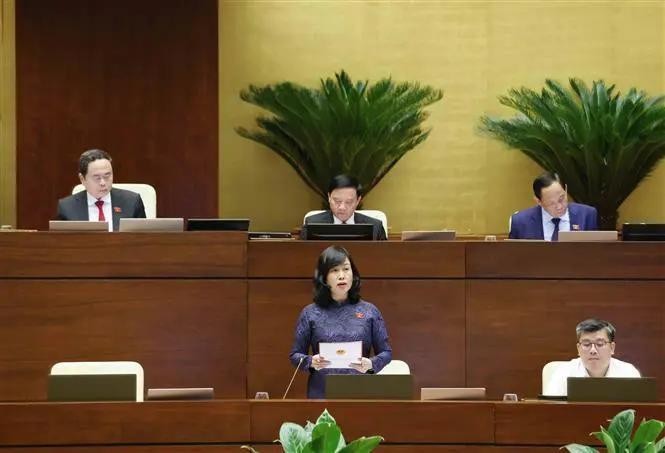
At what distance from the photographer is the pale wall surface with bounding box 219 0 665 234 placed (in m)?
11.8

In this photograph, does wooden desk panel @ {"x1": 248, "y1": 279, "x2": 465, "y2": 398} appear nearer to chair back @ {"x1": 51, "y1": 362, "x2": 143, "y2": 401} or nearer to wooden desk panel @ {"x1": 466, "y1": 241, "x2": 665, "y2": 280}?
wooden desk panel @ {"x1": 466, "y1": 241, "x2": 665, "y2": 280}

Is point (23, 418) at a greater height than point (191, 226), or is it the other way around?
point (191, 226)

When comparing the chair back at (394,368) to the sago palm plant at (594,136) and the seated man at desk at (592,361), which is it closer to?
the seated man at desk at (592,361)

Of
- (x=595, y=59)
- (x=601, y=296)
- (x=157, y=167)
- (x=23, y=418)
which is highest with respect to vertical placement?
(x=595, y=59)

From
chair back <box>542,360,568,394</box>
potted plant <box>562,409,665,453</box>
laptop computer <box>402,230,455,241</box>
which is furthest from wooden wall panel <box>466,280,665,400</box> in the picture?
potted plant <box>562,409,665,453</box>

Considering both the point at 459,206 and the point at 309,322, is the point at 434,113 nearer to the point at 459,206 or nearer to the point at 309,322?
the point at 459,206

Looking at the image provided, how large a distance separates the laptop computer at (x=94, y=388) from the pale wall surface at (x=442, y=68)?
6.07m

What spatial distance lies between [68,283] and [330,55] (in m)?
5.02

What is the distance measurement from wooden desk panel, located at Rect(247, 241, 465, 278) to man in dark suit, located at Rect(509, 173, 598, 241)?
36.8 inches

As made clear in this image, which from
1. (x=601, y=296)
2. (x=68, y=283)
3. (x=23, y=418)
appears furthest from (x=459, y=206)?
(x=23, y=418)

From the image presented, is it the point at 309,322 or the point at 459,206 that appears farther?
the point at 459,206

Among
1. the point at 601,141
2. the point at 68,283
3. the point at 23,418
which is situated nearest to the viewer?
the point at 23,418

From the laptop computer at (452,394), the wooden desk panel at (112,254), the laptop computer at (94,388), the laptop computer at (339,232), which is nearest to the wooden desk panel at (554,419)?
the laptop computer at (452,394)

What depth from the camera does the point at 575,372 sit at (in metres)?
6.71
